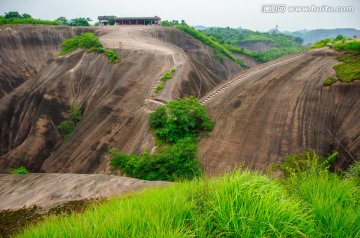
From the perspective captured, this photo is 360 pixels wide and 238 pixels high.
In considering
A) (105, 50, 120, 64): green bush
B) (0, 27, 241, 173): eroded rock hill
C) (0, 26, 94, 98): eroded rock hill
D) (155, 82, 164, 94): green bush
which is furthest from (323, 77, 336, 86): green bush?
(0, 26, 94, 98): eroded rock hill

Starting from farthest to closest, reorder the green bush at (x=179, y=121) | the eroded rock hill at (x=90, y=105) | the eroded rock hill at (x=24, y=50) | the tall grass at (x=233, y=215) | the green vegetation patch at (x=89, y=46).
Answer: the eroded rock hill at (x=24, y=50)
the green vegetation patch at (x=89, y=46)
the eroded rock hill at (x=90, y=105)
the green bush at (x=179, y=121)
the tall grass at (x=233, y=215)

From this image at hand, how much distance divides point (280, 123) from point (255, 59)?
51.2 metres

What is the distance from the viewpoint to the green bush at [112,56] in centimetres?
2667

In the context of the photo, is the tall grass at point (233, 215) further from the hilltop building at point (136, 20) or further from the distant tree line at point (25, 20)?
the hilltop building at point (136, 20)

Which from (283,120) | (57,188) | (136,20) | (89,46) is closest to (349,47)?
(283,120)

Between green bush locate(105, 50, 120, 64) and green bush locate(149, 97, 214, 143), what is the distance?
12.8m

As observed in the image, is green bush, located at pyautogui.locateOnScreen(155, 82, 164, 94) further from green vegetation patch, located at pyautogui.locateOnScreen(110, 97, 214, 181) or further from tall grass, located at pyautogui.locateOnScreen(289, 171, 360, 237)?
tall grass, located at pyautogui.locateOnScreen(289, 171, 360, 237)

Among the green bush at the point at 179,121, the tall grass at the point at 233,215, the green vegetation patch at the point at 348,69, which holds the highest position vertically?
the green vegetation patch at the point at 348,69

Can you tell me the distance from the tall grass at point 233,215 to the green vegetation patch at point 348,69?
14.4 metres

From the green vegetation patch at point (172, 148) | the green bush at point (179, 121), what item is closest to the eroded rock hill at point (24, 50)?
the green bush at point (179, 121)

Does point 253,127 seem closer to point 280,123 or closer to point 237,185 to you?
point 280,123

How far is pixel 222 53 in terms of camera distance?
5097 cm

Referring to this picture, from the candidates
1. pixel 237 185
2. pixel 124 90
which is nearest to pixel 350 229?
pixel 237 185

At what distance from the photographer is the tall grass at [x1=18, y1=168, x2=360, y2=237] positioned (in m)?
3.33
